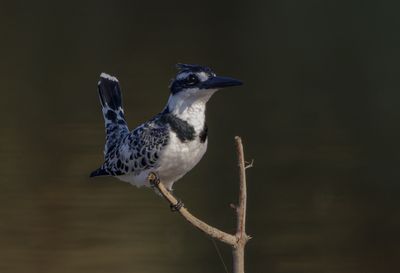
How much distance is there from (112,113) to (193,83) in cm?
84

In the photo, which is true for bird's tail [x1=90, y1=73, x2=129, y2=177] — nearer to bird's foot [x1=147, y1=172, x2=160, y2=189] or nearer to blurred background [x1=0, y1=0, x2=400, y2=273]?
bird's foot [x1=147, y1=172, x2=160, y2=189]

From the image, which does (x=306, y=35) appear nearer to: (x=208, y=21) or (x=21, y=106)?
(x=208, y=21)

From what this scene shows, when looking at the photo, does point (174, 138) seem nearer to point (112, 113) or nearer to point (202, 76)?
point (202, 76)

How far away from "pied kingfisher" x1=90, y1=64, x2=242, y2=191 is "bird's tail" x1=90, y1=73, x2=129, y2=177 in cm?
20

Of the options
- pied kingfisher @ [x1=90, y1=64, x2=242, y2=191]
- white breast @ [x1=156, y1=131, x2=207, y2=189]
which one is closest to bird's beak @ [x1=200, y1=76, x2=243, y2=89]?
pied kingfisher @ [x1=90, y1=64, x2=242, y2=191]

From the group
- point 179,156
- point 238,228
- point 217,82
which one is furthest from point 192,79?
point 238,228

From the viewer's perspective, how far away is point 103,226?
7156mm

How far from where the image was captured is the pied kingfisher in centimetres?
337

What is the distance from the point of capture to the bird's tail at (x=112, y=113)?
3973 millimetres

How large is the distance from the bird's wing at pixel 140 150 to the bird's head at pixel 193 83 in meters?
0.14

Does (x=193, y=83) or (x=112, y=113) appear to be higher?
(x=193, y=83)

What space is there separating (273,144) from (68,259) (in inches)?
74.4

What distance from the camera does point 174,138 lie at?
3459mm

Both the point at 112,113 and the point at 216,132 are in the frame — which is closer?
the point at 112,113
